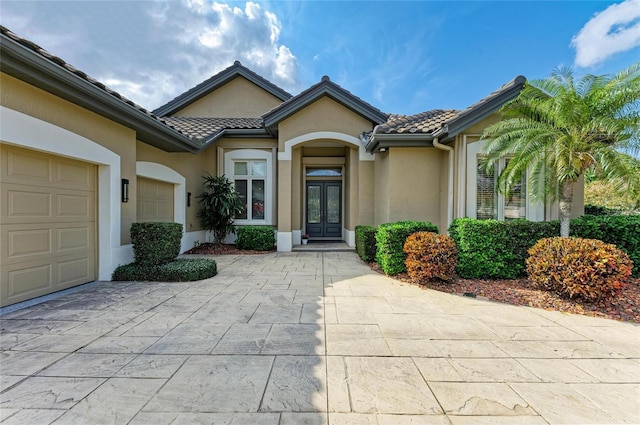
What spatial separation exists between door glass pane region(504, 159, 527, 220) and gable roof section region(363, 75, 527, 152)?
2.29 metres

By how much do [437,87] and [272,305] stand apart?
14.9 metres

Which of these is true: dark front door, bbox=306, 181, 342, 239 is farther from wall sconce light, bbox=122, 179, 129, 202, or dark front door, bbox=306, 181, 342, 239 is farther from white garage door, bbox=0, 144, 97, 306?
white garage door, bbox=0, 144, 97, 306

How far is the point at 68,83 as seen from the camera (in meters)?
4.36

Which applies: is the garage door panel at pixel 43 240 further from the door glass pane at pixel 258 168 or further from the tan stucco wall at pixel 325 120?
the tan stucco wall at pixel 325 120

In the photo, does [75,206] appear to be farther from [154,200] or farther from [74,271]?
[154,200]

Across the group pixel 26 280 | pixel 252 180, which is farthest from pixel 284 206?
pixel 26 280

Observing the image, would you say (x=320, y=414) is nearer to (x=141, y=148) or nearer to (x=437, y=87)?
(x=141, y=148)

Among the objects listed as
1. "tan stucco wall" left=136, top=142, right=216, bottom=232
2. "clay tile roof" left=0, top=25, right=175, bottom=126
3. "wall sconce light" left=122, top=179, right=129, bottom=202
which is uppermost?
"clay tile roof" left=0, top=25, right=175, bottom=126

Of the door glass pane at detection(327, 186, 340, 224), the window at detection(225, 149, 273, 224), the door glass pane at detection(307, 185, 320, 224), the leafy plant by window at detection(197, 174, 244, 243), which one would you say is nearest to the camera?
the leafy plant by window at detection(197, 174, 244, 243)

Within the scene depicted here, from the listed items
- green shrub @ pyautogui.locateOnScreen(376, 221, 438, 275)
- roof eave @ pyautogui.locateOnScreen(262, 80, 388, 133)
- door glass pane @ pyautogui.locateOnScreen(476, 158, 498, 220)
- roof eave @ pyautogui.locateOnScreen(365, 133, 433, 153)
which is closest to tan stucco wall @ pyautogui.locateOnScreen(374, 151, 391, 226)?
roof eave @ pyautogui.locateOnScreen(365, 133, 433, 153)

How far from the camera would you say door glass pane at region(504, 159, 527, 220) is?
731cm

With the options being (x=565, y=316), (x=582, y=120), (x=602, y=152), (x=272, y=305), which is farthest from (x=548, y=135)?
(x=272, y=305)

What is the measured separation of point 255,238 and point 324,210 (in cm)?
416

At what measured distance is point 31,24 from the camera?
17.9 ft
